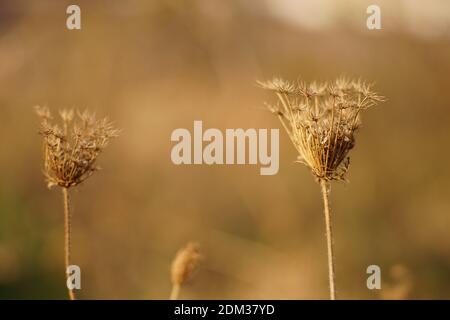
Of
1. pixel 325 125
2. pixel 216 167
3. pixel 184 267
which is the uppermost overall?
pixel 325 125

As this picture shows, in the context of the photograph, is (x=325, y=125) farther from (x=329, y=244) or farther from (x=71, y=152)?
(x=71, y=152)

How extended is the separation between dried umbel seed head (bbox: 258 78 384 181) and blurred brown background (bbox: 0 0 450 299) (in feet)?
11.5

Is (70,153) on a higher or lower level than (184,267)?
higher

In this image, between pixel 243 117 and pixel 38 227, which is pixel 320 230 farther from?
pixel 38 227

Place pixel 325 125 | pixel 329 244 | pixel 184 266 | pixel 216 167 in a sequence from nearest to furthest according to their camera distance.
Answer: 1. pixel 329 244
2. pixel 325 125
3. pixel 184 266
4. pixel 216 167

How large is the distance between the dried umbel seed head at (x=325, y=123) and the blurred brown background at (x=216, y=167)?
3493 mm

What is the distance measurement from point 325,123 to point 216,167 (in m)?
4.46

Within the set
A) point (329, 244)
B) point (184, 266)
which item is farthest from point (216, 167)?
point (329, 244)

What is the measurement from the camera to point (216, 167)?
7023 mm

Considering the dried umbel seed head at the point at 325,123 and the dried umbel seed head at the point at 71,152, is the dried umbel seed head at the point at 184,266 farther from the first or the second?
the dried umbel seed head at the point at 325,123

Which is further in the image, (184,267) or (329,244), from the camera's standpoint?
(184,267)

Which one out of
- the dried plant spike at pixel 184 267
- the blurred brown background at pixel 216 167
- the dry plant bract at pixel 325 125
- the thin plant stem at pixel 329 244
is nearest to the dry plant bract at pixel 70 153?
the dried plant spike at pixel 184 267

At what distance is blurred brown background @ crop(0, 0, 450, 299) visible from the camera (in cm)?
608

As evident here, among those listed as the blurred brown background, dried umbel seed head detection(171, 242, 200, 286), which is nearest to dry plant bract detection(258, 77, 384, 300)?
dried umbel seed head detection(171, 242, 200, 286)
